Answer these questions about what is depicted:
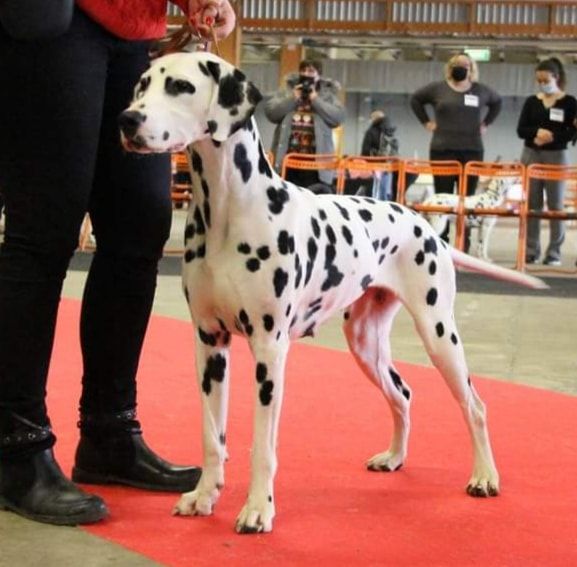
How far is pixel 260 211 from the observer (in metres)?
2.36

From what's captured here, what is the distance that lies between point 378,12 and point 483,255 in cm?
888

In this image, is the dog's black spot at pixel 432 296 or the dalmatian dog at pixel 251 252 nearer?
the dalmatian dog at pixel 251 252

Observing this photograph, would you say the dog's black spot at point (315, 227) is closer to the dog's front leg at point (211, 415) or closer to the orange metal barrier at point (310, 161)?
the dog's front leg at point (211, 415)

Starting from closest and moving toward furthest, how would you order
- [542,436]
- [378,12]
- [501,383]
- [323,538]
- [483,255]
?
[323,538] < [542,436] < [501,383] < [483,255] < [378,12]

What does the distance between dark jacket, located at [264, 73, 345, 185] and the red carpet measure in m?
4.83

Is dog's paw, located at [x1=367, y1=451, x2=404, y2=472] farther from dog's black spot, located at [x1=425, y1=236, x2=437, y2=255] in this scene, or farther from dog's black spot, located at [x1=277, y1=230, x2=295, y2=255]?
dog's black spot, located at [x1=277, y1=230, x2=295, y2=255]

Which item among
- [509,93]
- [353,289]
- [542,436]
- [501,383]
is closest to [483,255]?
[501,383]

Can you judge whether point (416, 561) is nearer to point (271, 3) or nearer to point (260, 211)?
point (260, 211)

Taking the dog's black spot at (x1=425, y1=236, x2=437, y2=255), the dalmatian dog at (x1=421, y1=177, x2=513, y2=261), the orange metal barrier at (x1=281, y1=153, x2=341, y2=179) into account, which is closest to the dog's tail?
the dog's black spot at (x1=425, y1=236, x2=437, y2=255)

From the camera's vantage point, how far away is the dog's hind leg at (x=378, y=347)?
2.99 m

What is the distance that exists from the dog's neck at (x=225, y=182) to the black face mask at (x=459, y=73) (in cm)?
708

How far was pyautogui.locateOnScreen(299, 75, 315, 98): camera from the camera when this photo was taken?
8.84 m

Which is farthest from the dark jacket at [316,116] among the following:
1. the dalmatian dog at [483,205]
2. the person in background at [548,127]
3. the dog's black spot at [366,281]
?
the dog's black spot at [366,281]

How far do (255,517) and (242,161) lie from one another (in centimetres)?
76
